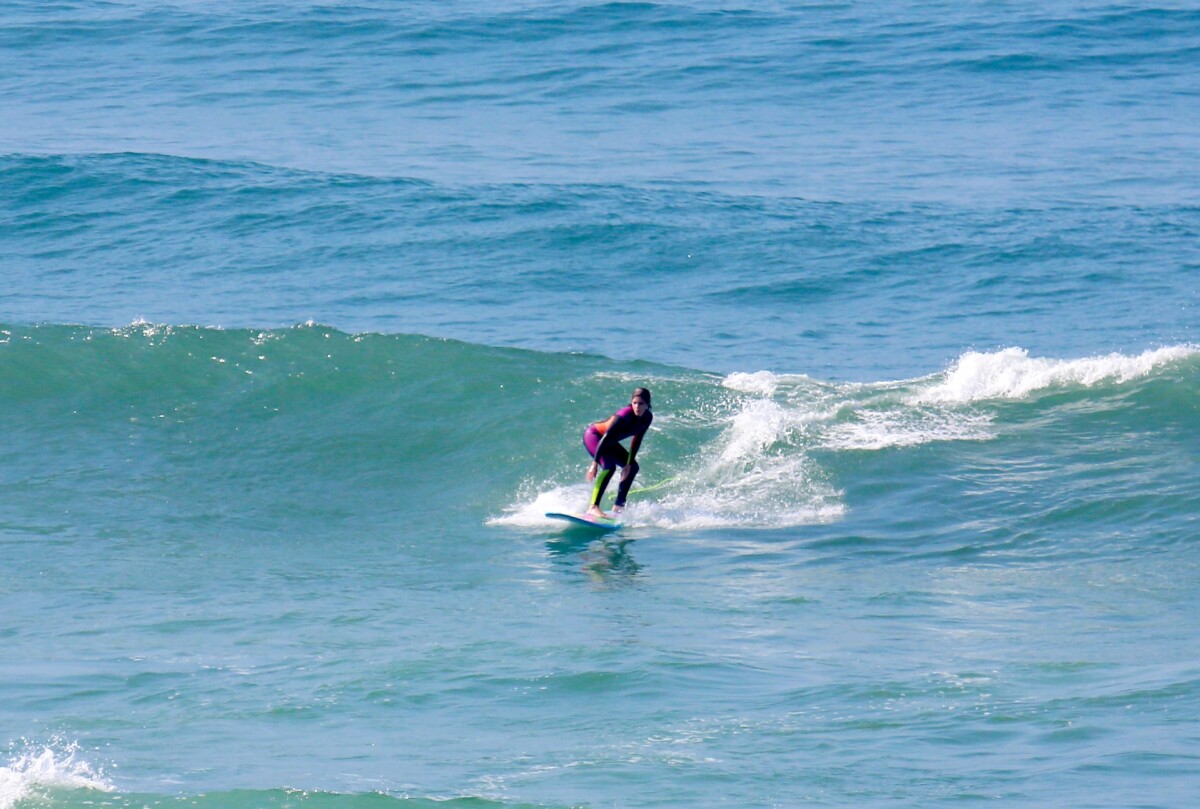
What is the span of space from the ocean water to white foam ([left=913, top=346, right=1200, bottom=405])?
0.20ft

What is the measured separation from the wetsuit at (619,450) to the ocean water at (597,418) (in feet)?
1.56

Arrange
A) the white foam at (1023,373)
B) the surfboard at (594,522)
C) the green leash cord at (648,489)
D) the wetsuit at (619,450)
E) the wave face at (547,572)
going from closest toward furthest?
the wave face at (547,572)
the surfboard at (594,522)
the wetsuit at (619,450)
the green leash cord at (648,489)
the white foam at (1023,373)

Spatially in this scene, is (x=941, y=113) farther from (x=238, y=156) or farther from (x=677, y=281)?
(x=238, y=156)

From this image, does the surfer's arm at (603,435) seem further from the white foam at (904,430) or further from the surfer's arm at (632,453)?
the white foam at (904,430)

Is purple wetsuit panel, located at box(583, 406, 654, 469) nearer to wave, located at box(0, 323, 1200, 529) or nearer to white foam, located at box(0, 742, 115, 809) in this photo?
wave, located at box(0, 323, 1200, 529)

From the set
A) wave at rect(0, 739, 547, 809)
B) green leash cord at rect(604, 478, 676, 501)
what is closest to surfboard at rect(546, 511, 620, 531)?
green leash cord at rect(604, 478, 676, 501)

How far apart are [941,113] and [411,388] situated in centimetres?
1867

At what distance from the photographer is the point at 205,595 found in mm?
11031

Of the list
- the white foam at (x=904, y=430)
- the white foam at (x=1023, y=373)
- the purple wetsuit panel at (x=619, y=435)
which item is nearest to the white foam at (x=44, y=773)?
the purple wetsuit panel at (x=619, y=435)

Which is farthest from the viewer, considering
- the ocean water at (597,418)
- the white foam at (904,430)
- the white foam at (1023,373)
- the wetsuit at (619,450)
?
the white foam at (1023,373)

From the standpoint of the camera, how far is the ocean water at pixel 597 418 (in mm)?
7902

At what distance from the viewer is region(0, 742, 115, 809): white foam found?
7.08 meters

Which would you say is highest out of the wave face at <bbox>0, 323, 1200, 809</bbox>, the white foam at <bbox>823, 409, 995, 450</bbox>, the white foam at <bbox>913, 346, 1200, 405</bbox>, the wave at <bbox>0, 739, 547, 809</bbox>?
the white foam at <bbox>913, 346, 1200, 405</bbox>

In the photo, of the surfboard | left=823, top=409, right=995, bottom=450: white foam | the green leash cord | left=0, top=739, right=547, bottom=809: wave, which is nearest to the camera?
left=0, top=739, right=547, bottom=809: wave
